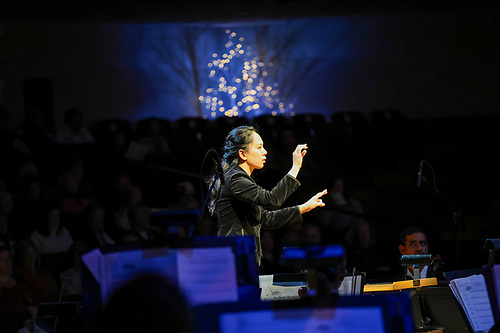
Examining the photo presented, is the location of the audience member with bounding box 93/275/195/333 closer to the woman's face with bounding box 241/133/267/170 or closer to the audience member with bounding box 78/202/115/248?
the woman's face with bounding box 241/133/267/170

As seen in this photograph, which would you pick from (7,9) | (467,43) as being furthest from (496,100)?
(7,9)

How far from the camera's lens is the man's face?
4922 mm

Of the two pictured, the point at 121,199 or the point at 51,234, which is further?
the point at 121,199

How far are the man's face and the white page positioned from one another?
3.07 metres

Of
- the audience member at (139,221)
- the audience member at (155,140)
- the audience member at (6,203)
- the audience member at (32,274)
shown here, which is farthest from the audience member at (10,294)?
the audience member at (155,140)

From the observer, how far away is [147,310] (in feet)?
5.82

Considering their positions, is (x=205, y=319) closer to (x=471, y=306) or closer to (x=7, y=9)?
(x=471, y=306)

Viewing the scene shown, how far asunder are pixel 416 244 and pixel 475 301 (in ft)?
7.28

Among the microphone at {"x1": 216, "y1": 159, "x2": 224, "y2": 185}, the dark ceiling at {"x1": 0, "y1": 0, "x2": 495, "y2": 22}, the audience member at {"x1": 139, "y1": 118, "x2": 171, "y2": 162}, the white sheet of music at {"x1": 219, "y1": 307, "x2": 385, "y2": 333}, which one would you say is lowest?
the white sheet of music at {"x1": 219, "y1": 307, "x2": 385, "y2": 333}

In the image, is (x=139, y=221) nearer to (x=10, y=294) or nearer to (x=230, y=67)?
(x=10, y=294)

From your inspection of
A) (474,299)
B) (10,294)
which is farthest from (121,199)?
(474,299)

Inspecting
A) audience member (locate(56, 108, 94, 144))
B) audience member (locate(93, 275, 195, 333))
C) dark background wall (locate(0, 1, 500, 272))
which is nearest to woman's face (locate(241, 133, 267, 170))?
audience member (locate(93, 275, 195, 333))

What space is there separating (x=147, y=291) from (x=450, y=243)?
5575 mm

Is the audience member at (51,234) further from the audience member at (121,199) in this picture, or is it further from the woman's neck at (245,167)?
the woman's neck at (245,167)
